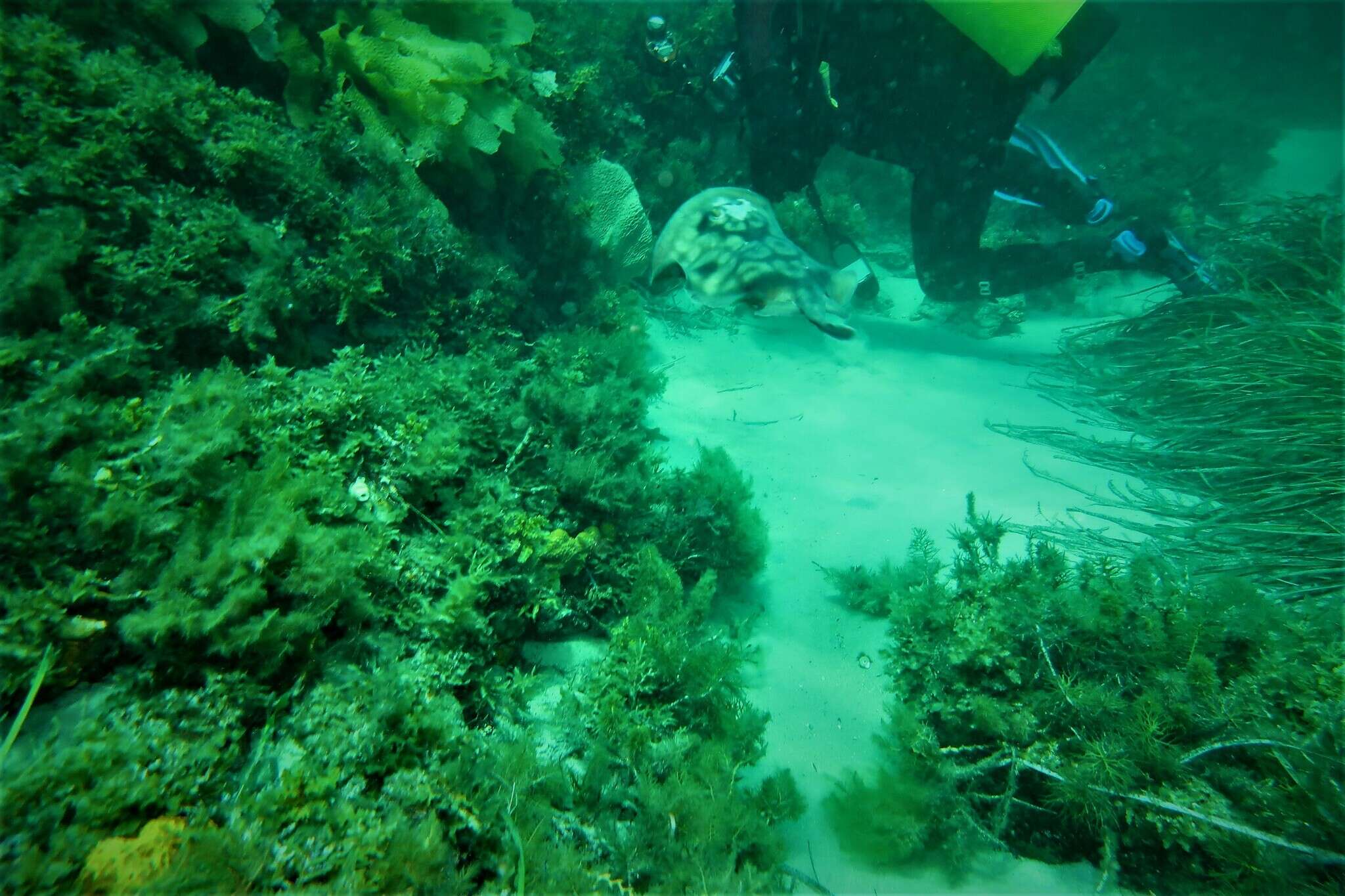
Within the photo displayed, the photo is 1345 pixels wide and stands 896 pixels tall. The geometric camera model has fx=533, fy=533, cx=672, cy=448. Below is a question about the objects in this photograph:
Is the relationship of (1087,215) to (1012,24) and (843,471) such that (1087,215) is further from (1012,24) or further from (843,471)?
(843,471)

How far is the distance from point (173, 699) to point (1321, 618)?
5.42 m

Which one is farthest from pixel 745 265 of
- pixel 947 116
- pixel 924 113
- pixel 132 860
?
pixel 132 860

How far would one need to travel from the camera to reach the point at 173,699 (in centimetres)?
191

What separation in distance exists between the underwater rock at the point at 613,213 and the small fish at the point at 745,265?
32cm

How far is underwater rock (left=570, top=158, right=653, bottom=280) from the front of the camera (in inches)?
222

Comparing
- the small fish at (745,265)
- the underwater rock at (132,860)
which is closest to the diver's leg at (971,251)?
the small fish at (745,265)

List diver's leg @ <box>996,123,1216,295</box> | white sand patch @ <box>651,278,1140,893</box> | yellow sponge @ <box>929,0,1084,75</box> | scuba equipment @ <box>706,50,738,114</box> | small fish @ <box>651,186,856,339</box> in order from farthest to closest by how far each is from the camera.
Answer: diver's leg @ <box>996,123,1216,295</box>, scuba equipment @ <box>706,50,738,114</box>, yellow sponge @ <box>929,0,1084,75</box>, small fish @ <box>651,186,856,339</box>, white sand patch @ <box>651,278,1140,893</box>

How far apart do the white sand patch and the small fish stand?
0.96 metres

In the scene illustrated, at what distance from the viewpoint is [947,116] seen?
6.52m

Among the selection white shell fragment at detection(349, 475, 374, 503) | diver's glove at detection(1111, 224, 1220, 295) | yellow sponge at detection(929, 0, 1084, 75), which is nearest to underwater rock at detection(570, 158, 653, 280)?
white shell fragment at detection(349, 475, 374, 503)

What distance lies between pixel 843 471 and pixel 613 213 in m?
3.68

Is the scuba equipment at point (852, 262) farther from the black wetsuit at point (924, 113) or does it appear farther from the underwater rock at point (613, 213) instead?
the underwater rock at point (613, 213)

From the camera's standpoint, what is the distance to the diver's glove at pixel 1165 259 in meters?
6.93

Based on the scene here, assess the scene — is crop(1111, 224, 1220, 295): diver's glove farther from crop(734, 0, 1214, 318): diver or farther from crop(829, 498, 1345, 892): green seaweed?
crop(829, 498, 1345, 892): green seaweed
